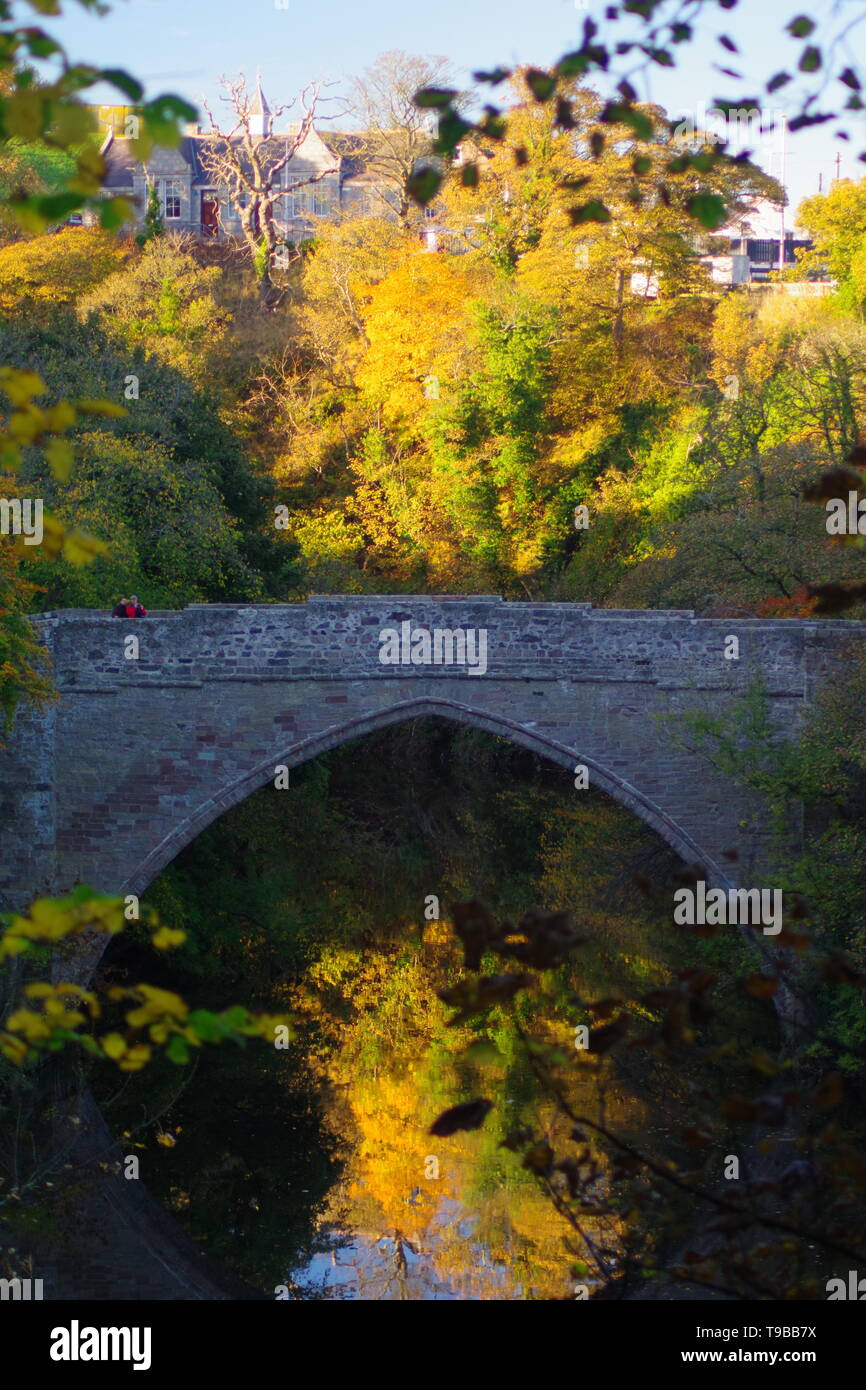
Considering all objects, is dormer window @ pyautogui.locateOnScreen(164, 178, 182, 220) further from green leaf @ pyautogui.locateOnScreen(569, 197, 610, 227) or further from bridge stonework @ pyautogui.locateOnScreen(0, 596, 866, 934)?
green leaf @ pyautogui.locateOnScreen(569, 197, 610, 227)

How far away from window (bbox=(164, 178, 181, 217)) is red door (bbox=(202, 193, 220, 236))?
29.6 inches

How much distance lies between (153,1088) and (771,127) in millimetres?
11713

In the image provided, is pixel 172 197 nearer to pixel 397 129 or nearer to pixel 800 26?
pixel 397 129

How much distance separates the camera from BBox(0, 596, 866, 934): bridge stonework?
51.8 feet

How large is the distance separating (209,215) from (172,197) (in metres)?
1.17

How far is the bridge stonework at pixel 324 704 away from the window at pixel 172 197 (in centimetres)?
3417

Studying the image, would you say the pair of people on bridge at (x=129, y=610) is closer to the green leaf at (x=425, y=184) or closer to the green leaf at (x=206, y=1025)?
the green leaf at (x=425, y=184)

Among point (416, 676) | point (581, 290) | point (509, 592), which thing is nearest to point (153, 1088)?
point (416, 676)

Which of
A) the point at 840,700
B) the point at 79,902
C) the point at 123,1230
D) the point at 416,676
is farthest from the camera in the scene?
the point at 416,676

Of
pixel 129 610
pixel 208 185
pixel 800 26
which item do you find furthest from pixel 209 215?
pixel 800 26

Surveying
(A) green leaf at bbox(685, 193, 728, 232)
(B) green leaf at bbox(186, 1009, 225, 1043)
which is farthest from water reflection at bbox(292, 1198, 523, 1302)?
(A) green leaf at bbox(685, 193, 728, 232)

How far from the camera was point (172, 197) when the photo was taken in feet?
155

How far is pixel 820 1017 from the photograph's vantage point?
1489 cm
